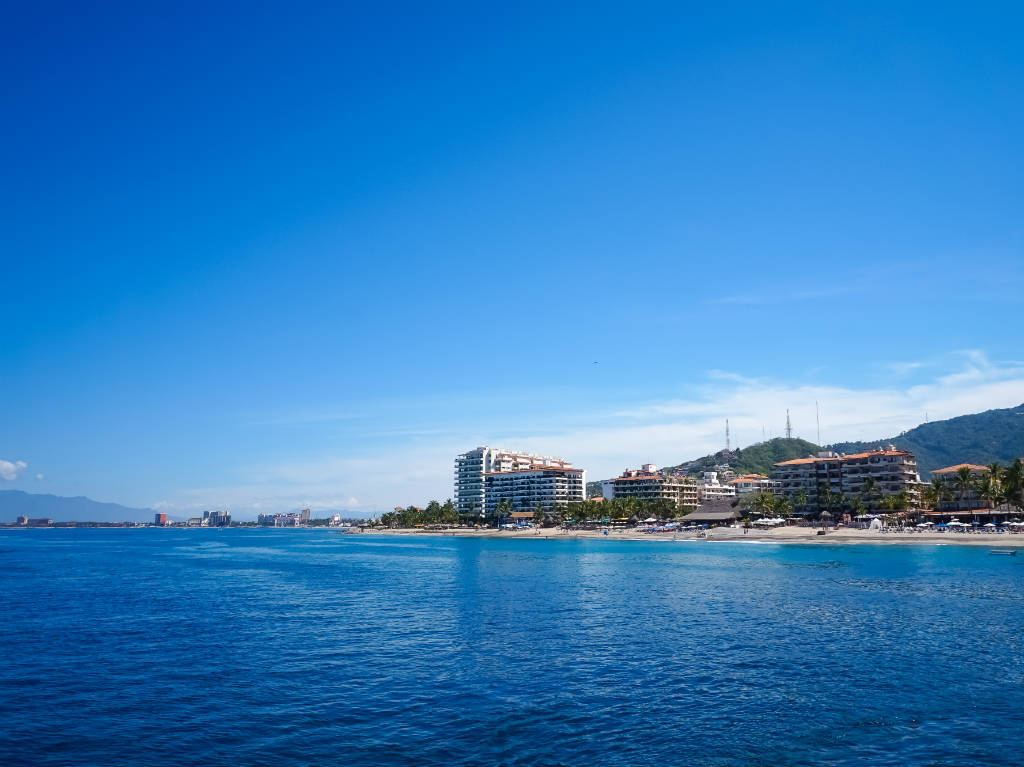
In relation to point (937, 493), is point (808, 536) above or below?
below

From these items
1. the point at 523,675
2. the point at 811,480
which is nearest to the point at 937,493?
the point at 811,480

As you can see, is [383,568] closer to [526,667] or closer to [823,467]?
[526,667]

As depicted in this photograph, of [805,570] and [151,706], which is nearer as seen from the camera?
[151,706]

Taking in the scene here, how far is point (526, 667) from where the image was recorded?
30844 mm

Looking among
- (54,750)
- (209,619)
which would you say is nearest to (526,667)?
(54,750)

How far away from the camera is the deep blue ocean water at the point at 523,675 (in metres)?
20.9

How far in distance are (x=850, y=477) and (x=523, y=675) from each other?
173 m

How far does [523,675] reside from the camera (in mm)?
29469

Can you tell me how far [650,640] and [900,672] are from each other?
40.1ft

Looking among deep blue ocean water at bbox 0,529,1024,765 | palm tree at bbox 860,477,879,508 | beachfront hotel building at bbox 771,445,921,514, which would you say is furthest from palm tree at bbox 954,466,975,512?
deep blue ocean water at bbox 0,529,1024,765

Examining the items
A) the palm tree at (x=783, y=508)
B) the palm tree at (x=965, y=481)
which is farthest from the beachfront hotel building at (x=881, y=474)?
the palm tree at (x=783, y=508)

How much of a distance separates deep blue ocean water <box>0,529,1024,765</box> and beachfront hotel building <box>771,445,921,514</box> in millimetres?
120160

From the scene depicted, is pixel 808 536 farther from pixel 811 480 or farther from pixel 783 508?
pixel 811 480

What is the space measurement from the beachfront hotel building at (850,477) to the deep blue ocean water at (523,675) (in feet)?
394
